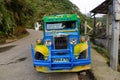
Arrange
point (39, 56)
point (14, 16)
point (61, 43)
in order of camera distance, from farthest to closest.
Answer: point (14, 16) → point (61, 43) → point (39, 56)

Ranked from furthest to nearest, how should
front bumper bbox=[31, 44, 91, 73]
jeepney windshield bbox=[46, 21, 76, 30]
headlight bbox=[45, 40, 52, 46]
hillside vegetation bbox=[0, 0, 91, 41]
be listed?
hillside vegetation bbox=[0, 0, 91, 41]
jeepney windshield bbox=[46, 21, 76, 30]
headlight bbox=[45, 40, 52, 46]
front bumper bbox=[31, 44, 91, 73]

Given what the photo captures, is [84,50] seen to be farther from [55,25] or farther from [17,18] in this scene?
[17,18]

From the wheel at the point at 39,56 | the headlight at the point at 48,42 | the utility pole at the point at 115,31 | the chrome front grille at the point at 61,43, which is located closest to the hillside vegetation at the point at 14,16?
the headlight at the point at 48,42

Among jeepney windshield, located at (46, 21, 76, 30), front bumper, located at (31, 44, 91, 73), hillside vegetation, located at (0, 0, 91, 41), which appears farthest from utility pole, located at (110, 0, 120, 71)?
hillside vegetation, located at (0, 0, 91, 41)

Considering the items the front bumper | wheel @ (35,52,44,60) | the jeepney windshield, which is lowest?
the front bumper

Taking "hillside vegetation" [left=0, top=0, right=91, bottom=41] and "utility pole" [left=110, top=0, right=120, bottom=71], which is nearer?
"utility pole" [left=110, top=0, right=120, bottom=71]

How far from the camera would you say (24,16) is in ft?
94.4

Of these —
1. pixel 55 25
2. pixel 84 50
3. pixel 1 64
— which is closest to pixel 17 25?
pixel 1 64

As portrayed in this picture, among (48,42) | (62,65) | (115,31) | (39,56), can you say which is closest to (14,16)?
(48,42)

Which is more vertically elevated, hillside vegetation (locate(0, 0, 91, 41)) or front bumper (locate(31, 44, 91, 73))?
hillside vegetation (locate(0, 0, 91, 41))

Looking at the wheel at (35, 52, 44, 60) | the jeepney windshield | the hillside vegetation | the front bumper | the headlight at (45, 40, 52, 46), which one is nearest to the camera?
the front bumper

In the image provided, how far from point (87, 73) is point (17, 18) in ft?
62.6

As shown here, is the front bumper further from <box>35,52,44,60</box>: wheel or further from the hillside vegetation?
the hillside vegetation

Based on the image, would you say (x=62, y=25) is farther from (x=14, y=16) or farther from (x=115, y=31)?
(x=14, y=16)
